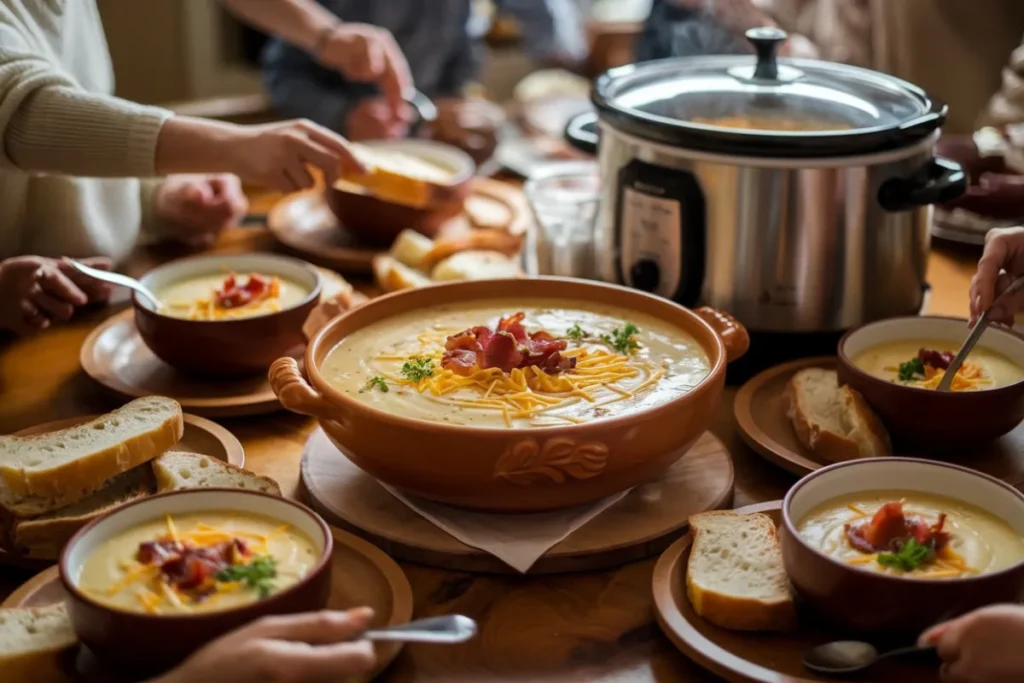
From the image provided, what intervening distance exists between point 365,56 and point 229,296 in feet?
3.27

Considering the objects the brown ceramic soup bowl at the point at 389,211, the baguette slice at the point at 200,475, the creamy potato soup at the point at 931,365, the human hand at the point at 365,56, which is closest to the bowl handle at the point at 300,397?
the baguette slice at the point at 200,475

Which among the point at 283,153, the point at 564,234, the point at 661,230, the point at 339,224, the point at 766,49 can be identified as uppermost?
the point at 766,49

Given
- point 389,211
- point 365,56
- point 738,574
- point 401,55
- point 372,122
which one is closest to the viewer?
point 738,574

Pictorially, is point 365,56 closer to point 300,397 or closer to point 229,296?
point 229,296

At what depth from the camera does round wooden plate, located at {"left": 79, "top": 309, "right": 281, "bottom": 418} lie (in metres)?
1.90

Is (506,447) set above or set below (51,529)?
above

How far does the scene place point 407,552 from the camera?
1.53m

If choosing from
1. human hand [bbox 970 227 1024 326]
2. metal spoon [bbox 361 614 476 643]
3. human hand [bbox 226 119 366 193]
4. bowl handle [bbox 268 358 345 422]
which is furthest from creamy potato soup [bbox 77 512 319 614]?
human hand [bbox 970 227 1024 326]

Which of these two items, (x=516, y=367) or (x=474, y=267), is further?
(x=474, y=267)

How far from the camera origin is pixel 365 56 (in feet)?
9.27

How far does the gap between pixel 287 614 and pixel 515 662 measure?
0.90 feet

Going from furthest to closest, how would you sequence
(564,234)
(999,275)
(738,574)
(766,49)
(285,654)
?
(564,234)
(766,49)
(999,275)
(738,574)
(285,654)

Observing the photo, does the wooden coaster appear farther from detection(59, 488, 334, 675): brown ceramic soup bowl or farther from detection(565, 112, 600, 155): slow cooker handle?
detection(565, 112, 600, 155): slow cooker handle

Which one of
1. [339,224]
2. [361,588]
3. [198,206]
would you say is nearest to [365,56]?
[339,224]
